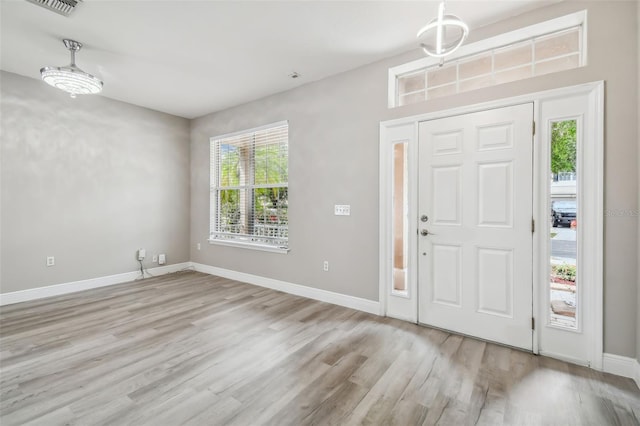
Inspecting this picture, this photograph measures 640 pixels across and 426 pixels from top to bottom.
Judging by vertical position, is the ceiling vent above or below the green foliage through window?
above

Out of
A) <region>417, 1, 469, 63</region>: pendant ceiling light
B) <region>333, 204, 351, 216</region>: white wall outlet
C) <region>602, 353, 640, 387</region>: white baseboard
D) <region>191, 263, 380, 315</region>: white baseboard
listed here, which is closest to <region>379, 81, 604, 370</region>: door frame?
<region>602, 353, 640, 387</region>: white baseboard

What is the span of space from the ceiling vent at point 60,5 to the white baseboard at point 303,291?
3560 mm

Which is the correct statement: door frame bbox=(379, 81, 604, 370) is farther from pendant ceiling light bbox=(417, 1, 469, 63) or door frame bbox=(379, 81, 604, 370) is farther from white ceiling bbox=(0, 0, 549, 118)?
pendant ceiling light bbox=(417, 1, 469, 63)

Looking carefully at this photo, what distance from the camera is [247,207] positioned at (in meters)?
4.82

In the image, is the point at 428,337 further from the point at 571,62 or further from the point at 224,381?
the point at 571,62

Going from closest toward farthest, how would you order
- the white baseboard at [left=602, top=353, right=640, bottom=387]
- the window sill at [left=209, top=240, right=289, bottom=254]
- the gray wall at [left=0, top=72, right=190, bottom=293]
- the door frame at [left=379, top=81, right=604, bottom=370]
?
the white baseboard at [left=602, top=353, right=640, bottom=387], the door frame at [left=379, top=81, right=604, bottom=370], the gray wall at [left=0, top=72, right=190, bottom=293], the window sill at [left=209, top=240, right=289, bottom=254]

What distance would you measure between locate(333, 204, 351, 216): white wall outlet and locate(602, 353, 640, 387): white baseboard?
250 cm

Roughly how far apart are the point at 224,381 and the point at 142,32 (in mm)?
3164

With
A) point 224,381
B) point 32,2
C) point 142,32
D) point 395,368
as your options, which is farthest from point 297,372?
point 32,2

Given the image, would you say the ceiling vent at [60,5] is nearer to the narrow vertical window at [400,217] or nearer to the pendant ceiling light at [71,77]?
the pendant ceiling light at [71,77]

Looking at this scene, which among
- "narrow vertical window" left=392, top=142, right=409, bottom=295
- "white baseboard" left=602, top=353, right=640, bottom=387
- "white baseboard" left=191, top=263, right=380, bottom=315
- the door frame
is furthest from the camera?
"white baseboard" left=191, top=263, right=380, bottom=315

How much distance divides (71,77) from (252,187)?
2.48 metres

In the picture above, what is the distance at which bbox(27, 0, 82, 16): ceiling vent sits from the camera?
90.0 inches

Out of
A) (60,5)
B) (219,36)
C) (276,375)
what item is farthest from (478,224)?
(60,5)
